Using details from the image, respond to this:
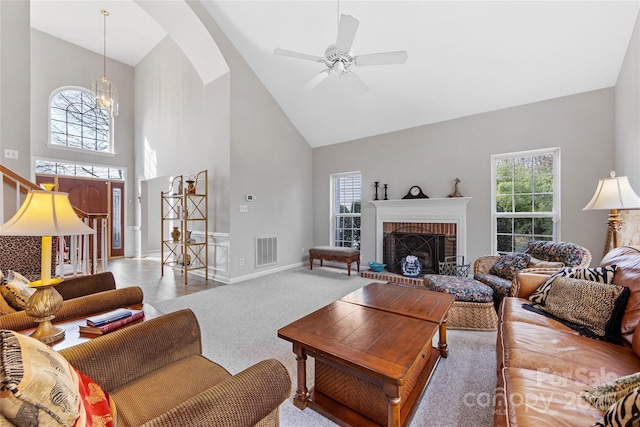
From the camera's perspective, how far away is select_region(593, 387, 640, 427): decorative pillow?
66cm

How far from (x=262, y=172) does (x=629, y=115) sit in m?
4.82

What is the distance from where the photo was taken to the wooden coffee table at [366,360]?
1.25m

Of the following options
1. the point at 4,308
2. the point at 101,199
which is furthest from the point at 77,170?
the point at 4,308

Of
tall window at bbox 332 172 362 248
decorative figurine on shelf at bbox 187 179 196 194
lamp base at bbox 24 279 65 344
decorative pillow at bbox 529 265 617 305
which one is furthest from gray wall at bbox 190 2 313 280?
decorative pillow at bbox 529 265 617 305

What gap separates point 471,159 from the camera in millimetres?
4191

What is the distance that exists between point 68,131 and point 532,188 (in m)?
9.08

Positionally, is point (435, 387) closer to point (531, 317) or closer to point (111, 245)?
point (531, 317)

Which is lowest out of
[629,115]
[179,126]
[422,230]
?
[422,230]

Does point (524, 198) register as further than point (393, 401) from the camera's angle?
Yes

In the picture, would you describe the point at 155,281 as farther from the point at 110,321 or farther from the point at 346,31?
the point at 346,31

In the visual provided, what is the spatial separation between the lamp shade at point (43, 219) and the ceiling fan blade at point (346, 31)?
2.15 m

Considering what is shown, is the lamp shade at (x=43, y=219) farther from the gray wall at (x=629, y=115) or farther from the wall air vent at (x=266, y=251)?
the gray wall at (x=629, y=115)

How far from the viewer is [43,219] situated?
1215 mm

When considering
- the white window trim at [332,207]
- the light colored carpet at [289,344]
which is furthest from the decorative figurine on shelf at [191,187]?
the white window trim at [332,207]
